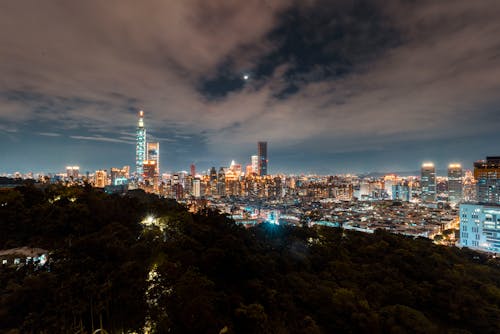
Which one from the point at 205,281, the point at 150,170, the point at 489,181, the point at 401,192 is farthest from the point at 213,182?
the point at 205,281

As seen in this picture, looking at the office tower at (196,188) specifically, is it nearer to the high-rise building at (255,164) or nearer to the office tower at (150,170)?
the office tower at (150,170)

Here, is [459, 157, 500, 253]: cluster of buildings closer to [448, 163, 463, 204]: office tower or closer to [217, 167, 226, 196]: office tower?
[448, 163, 463, 204]: office tower

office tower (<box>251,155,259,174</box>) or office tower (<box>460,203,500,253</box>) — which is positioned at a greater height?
office tower (<box>251,155,259,174</box>)

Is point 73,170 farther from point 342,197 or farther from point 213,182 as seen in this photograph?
point 342,197

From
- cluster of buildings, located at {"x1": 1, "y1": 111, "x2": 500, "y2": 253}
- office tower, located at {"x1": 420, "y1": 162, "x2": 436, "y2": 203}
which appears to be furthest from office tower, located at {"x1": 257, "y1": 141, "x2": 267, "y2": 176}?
office tower, located at {"x1": 420, "y1": 162, "x2": 436, "y2": 203}

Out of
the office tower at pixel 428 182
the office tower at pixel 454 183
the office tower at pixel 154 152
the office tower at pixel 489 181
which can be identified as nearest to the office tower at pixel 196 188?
the office tower at pixel 154 152
